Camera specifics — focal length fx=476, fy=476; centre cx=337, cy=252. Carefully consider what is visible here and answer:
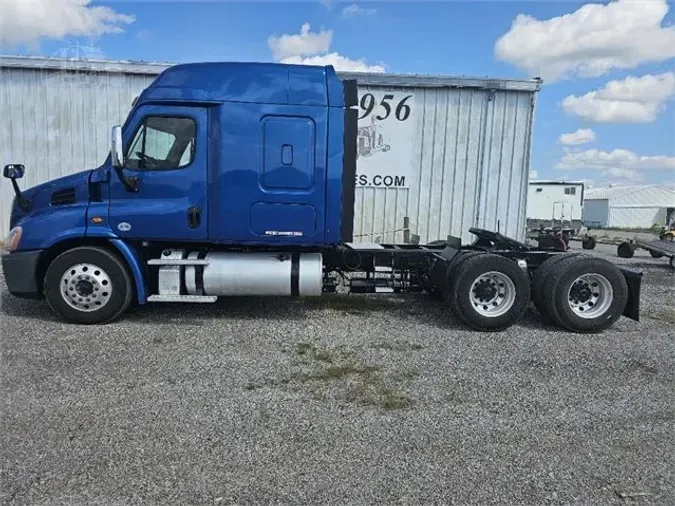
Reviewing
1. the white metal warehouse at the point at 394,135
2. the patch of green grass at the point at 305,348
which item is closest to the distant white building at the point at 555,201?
the white metal warehouse at the point at 394,135

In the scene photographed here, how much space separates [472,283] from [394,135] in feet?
19.4

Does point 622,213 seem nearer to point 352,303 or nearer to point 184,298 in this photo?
point 352,303

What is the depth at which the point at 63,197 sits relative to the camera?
601cm

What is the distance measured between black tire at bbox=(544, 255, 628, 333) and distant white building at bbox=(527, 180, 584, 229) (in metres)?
19.8

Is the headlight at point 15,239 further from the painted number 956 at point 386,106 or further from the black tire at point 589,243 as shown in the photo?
the black tire at point 589,243

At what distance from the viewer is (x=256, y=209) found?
5855 mm

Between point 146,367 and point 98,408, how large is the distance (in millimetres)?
884

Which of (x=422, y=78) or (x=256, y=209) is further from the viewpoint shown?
(x=422, y=78)

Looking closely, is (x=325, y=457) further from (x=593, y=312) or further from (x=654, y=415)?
(x=593, y=312)

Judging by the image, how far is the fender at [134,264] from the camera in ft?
19.1

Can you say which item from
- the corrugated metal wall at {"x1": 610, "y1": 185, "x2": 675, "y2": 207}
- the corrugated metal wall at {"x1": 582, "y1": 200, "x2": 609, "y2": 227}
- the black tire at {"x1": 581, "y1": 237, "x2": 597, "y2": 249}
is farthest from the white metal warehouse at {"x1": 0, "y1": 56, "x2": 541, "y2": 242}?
the corrugated metal wall at {"x1": 610, "y1": 185, "x2": 675, "y2": 207}

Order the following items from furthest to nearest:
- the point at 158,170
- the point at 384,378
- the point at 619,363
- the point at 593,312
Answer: the point at 593,312 < the point at 158,170 < the point at 619,363 < the point at 384,378

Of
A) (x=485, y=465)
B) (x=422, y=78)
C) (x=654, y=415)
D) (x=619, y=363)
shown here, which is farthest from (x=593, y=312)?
(x=422, y=78)

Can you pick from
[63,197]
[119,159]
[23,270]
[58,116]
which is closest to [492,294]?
[119,159]
